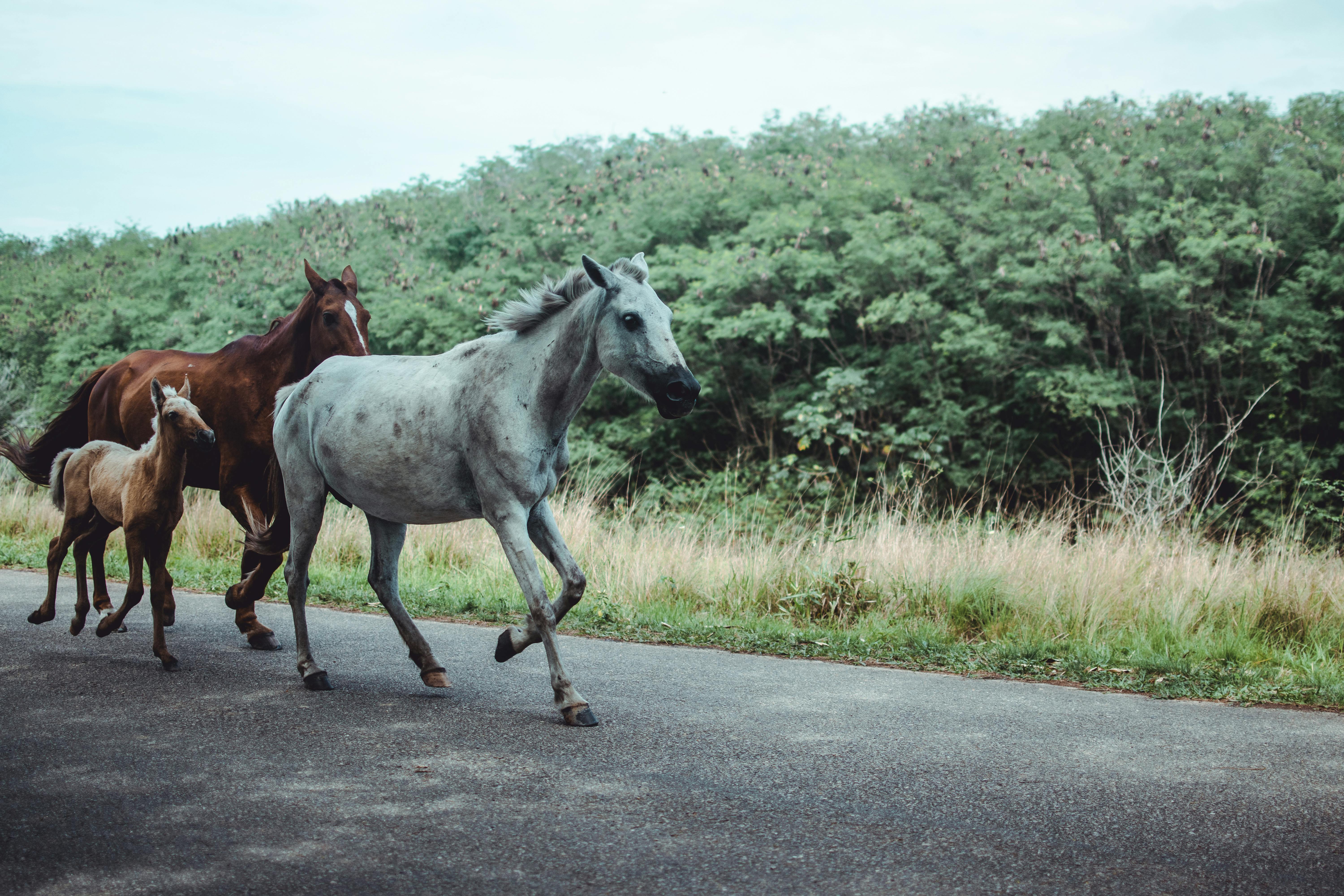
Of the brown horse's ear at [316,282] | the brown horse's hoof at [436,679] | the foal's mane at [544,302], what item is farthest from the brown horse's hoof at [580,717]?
the brown horse's ear at [316,282]

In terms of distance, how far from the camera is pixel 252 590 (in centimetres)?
695

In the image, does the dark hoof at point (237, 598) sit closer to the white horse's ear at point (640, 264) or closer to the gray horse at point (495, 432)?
the gray horse at point (495, 432)

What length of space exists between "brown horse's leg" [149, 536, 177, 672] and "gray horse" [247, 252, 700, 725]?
79cm

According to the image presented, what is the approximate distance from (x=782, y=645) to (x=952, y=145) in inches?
644

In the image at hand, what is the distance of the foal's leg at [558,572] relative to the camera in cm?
543

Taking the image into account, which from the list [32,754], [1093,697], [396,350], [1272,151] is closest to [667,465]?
[396,350]

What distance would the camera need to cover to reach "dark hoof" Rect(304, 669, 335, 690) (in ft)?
18.8

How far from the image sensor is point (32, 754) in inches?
173

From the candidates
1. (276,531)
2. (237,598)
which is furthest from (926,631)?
(237,598)

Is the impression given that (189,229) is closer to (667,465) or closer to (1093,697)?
(667,465)

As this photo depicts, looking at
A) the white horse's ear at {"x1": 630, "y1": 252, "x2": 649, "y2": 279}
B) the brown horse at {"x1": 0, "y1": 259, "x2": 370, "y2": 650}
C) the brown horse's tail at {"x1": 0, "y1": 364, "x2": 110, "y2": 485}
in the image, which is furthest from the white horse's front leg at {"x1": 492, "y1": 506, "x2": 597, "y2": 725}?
the brown horse's tail at {"x1": 0, "y1": 364, "x2": 110, "y2": 485}

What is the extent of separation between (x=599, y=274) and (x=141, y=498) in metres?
3.36

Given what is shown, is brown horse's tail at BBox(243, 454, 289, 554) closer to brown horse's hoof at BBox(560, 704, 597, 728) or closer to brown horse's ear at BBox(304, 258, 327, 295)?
brown horse's ear at BBox(304, 258, 327, 295)

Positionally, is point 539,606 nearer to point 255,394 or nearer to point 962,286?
point 255,394
